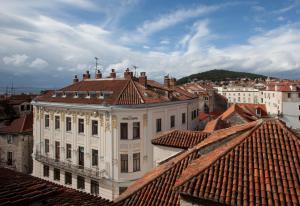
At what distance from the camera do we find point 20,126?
36.1m

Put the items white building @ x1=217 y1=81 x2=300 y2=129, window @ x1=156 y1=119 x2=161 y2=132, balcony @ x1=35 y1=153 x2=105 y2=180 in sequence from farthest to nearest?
white building @ x1=217 y1=81 x2=300 y2=129, window @ x1=156 y1=119 x2=161 y2=132, balcony @ x1=35 y1=153 x2=105 y2=180

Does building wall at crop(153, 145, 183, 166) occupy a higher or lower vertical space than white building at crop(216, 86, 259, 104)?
lower

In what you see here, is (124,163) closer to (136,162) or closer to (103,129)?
(136,162)

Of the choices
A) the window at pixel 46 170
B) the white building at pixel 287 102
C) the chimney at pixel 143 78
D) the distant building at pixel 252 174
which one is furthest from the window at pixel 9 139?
the white building at pixel 287 102

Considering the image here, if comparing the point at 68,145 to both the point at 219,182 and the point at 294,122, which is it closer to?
the point at 219,182

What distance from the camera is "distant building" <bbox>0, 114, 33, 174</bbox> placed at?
35156 mm

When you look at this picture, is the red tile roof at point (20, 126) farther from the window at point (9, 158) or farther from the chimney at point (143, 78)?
the chimney at point (143, 78)

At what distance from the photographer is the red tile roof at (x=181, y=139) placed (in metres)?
14.7

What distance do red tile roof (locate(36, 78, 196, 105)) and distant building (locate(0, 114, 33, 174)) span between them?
5.21 meters

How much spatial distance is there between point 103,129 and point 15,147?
15392 millimetres

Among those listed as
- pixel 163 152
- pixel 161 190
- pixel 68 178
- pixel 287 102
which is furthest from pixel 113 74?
pixel 287 102

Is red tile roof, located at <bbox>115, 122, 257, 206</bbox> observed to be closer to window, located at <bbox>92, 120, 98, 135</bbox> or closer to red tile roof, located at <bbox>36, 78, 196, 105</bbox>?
red tile roof, located at <bbox>36, 78, 196, 105</bbox>

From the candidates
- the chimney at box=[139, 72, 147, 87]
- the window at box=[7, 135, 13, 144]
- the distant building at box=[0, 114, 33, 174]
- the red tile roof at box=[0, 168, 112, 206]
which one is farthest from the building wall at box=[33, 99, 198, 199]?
the red tile roof at box=[0, 168, 112, 206]

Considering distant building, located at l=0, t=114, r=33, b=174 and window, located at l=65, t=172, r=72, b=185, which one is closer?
window, located at l=65, t=172, r=72, b=185
